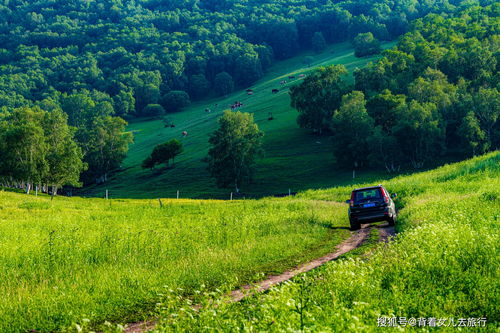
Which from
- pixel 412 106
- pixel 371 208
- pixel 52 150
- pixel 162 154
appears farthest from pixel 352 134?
pixel 371 208

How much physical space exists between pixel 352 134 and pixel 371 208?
67.0 meters

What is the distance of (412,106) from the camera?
274 feet

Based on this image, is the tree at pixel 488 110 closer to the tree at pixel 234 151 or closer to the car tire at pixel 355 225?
the tree at pixel 234 151

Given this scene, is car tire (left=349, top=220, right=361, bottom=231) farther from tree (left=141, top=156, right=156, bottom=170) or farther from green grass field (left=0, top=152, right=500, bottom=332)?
tree (left=141, top=156, right=156, bottom=170)

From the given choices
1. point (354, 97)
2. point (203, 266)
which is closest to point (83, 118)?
point (354, 97)

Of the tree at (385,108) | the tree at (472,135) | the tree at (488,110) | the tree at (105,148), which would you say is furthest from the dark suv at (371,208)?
the tree at (105,148)

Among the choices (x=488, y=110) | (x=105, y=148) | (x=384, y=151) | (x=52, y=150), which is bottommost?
(x=384, y=151)

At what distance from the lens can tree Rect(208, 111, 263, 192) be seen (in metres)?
88.9

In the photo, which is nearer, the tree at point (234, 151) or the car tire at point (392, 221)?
the car tire at point (392, 221)

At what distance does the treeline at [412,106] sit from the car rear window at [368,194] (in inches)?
2436

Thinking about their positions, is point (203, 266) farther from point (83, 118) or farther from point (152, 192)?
point (83, 118)

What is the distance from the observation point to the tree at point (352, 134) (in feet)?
287

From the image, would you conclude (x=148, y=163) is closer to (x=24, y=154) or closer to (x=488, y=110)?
(x=24, y=154)

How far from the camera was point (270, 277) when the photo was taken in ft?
45.6
